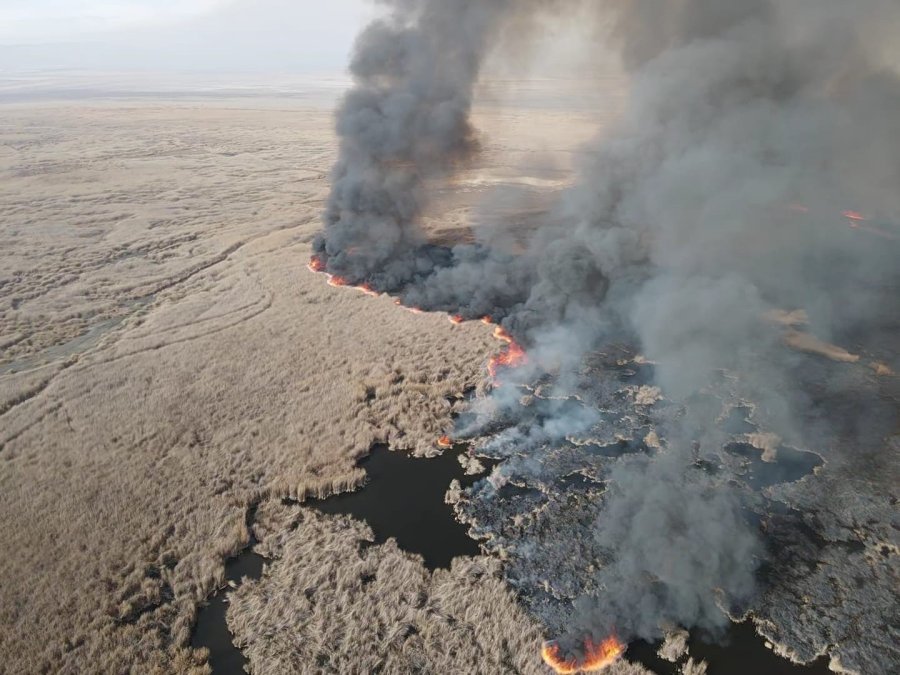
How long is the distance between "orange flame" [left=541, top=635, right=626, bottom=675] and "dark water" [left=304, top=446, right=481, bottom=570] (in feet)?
12.6

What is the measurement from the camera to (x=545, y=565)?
16.4 metres

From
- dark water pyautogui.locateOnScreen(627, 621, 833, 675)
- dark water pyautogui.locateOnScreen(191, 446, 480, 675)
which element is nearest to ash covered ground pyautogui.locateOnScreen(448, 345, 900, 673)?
dark water pyautogui.locateOnScreen(627, 621, 833, 675)

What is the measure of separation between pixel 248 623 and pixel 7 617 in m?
6.33

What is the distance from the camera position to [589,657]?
45.4ft

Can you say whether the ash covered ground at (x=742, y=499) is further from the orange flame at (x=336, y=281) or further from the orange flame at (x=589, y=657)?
the orange flame at (x=336, y=281)

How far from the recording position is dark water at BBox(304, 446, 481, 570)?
1745 cm

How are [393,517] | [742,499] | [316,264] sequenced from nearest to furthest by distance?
[742,499], [393,517], [316,264]

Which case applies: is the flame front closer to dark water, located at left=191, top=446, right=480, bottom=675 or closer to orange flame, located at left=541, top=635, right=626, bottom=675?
dark water, located at left=191, top=446, right=480, bottom=675

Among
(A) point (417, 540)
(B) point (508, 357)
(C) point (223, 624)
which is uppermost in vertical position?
(C) point (223, 624)

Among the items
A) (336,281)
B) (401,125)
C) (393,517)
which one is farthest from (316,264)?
(393,517)

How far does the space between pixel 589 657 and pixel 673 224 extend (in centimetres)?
2216

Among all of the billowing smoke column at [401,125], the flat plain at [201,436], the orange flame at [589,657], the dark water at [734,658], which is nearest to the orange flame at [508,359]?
the flat plain at [201,436]

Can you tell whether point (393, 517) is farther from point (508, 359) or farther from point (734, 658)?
point (508, 359)

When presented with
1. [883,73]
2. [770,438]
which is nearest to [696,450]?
[770,438]
